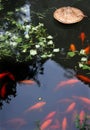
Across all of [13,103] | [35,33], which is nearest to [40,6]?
[35,33]

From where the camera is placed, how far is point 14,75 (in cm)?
357

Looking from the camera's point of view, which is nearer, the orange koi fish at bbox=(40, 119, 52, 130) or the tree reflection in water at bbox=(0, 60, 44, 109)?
the orange koi fish at bbox=(40, 119, 52, 130)

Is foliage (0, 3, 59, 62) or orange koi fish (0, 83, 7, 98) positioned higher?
foliage (0, 3, 59, 62)

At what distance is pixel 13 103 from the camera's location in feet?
10.7

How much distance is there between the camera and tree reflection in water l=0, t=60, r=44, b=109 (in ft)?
11.0

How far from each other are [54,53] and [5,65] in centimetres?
62

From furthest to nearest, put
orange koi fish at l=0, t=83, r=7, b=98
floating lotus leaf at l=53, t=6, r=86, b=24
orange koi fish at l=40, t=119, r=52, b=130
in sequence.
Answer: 1. floating lotus leaf at l=53, t=6, r=86, b=24
2. orange koi fish at l=0, t=83, r=7, b=98
3. orange koi fish at l=40, t=119, r=52, b=130

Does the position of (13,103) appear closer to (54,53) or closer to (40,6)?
(54,53)

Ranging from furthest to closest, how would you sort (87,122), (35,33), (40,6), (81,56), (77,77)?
(40,6) < (35,33) < (81,56) < (77,77) < (87,122)

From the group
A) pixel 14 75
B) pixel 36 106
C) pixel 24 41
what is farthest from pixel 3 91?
pixel 24 41

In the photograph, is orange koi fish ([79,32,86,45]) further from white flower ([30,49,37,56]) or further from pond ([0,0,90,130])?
white flower ([30,49,37,56])

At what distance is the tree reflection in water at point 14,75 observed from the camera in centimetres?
337

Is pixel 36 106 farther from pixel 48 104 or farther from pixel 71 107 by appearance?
pixel 71 107

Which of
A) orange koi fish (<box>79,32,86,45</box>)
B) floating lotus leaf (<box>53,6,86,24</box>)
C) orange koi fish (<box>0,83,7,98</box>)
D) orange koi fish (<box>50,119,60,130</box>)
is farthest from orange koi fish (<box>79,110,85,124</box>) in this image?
floating lotus leaf (<box>53,6,86,24</box>)
